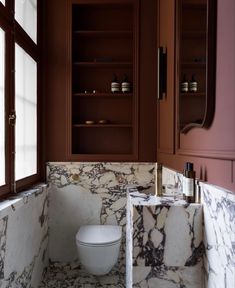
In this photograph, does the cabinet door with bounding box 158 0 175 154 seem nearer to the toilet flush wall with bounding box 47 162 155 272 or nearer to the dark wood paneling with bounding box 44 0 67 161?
the toilet flush wall with bounding box 47 162 155 272

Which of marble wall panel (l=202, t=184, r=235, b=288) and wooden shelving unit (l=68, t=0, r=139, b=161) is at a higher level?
wooden shelving unit (l=68, t=0, r=139, b=161)

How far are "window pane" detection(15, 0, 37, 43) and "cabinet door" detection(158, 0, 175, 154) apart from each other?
1.13m

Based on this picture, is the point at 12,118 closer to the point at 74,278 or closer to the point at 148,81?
the point at 148,81

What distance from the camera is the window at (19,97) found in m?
1.90

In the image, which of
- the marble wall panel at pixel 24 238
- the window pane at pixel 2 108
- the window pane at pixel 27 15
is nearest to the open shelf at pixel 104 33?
the window pane at pixel 27 15

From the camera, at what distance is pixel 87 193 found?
9.37ft

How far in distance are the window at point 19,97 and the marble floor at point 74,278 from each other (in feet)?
2.89

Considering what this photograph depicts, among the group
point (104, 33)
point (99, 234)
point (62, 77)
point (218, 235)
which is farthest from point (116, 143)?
point (218, 235)

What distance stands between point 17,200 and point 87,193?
1045 mm

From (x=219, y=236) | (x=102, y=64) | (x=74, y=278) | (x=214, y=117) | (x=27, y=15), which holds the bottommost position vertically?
(x=74, y=278)

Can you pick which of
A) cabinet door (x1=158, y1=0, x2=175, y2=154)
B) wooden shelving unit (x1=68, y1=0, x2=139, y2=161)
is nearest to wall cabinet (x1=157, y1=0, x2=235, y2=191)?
cabinet door (x1=158, y1=0, x2=175, y2=154)

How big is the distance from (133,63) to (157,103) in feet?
1.48

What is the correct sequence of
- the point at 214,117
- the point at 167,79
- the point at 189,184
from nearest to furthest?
the point at 214,117 → the point at 189,184 → the point at 167,79

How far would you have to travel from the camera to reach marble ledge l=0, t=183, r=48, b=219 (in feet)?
5.47
